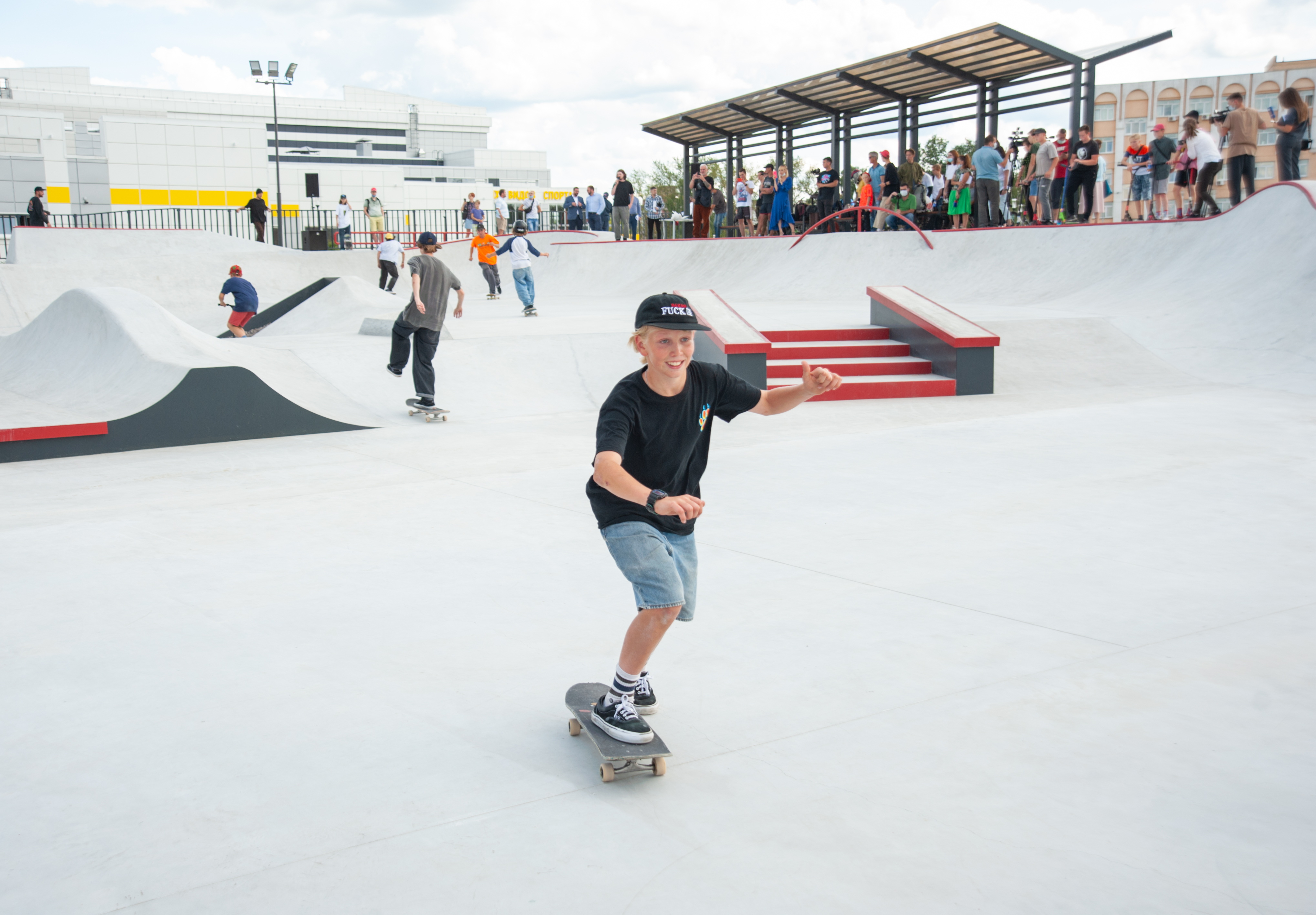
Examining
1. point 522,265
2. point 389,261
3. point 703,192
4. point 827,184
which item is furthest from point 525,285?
point 703,192

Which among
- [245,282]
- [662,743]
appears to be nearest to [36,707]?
[662,743]

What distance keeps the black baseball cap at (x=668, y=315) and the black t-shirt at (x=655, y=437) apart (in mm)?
147

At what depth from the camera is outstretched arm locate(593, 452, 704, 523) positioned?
8.05ft

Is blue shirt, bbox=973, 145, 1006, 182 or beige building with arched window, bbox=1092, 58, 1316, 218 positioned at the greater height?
beige building with arched window, bbox=1092, 58, 1316, 218

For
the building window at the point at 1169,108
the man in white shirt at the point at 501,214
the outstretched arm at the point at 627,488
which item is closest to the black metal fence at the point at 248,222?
the man in white shirt at the point at 501,214

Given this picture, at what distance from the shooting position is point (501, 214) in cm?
2953

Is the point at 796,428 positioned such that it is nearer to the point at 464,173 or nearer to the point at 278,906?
the point at 278,906

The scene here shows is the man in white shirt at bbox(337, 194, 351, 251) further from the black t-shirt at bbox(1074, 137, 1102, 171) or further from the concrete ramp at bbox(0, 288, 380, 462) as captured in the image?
the black t-shirt at bbox(1074, 137, 1102, 171)

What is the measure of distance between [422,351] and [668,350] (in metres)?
7.49

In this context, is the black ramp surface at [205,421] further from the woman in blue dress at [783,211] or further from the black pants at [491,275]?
the woman in blue dress at [783,211]

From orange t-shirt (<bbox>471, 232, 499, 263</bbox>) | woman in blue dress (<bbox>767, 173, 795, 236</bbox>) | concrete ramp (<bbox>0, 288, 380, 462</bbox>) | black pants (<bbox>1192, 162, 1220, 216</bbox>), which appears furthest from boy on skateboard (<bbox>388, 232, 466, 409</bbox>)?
woman in blue dress (<bbox>767, 173, 795, 236</bbox>)

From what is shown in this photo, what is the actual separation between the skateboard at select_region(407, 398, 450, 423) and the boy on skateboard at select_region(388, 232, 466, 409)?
0.02 meters

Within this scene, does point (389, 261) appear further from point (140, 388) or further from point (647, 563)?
point (647, 563)

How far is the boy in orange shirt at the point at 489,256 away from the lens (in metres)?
19.7
